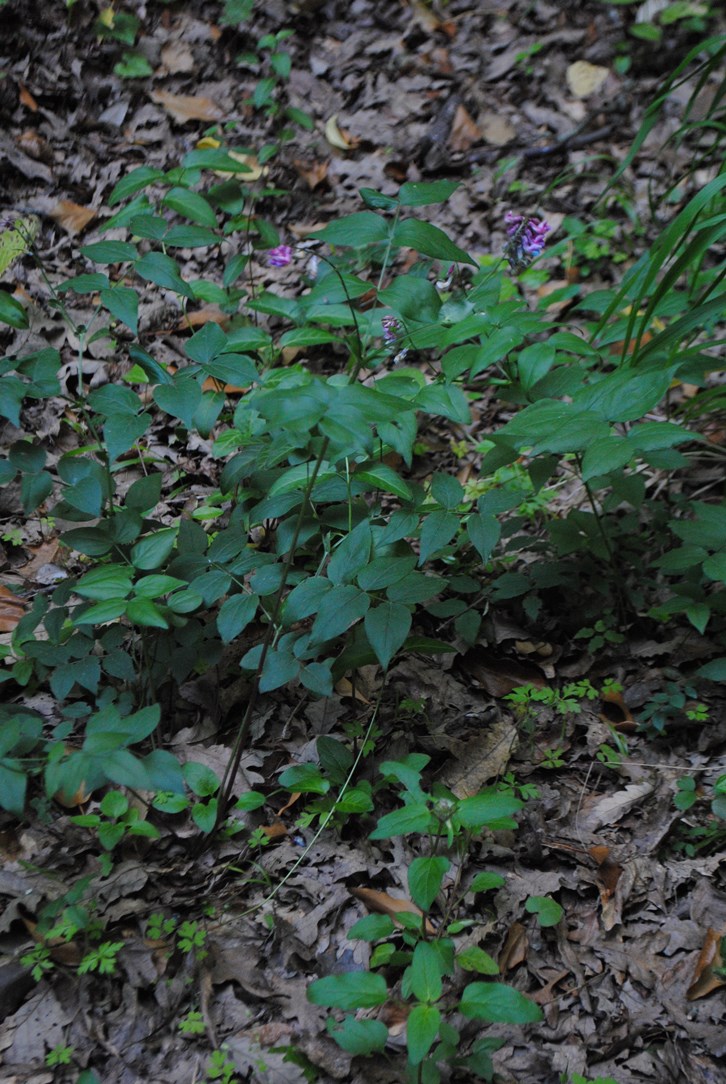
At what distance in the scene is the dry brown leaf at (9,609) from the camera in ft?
6.81

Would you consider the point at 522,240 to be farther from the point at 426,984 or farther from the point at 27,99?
the point at 27,99

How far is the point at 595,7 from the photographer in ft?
13.5

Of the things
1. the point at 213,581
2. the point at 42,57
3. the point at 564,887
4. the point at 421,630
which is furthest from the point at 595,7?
the point at 564,887

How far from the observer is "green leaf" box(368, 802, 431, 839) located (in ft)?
4.36

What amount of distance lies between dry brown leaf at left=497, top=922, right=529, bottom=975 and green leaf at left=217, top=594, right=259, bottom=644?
835 mm

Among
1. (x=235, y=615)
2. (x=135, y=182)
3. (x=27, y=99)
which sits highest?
(x=27, y=99)

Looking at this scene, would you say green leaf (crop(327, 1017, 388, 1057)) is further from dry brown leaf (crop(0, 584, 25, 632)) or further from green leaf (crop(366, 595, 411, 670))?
dry brown leaf (crop(0, 584, 25, 632))

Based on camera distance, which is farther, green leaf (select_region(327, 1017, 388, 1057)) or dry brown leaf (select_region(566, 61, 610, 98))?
dry brown leaf (select_region(566, 61, 610, 98))

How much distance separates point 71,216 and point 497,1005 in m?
3.13

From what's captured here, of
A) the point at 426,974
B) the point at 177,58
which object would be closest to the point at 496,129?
the point at 177,58

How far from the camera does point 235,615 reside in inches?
65.0

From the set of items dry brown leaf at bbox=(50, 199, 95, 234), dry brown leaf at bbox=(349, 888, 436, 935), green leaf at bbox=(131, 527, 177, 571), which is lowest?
dry brown leaf at bbox=(349, 888, 436, 935)

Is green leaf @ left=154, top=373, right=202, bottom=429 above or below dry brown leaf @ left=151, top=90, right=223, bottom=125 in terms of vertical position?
below

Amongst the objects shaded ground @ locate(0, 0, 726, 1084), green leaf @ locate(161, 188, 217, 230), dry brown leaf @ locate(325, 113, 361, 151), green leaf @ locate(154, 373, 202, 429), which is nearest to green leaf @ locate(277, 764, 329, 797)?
shaded ground @ locate(0, 0, 726, 1084)
